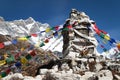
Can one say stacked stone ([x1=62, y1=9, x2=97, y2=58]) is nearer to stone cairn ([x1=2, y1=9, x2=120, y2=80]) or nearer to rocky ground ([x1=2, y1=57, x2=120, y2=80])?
stone cairn ([x1=2, y1=9, x2=120, y2=80])

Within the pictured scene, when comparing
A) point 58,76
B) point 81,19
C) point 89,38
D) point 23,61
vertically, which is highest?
point 81,19

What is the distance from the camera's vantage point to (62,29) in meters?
42.9

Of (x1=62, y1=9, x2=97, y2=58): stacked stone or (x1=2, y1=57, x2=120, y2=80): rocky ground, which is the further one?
(x1=62, y1=9, x2=97, y2=58): stacked stone

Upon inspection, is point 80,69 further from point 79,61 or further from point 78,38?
point 78,38

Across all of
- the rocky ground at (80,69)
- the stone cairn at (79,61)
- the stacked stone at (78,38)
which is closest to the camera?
the stone cairn at (79,61)

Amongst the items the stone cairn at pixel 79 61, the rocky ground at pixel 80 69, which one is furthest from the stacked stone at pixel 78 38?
the rocky ground at pixel 80 69

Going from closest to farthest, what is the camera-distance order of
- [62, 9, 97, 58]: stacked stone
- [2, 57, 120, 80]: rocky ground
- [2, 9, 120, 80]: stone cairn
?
1. [2, 9, 120, 80]: stone cairn
2. [2, 57, 120, 80]: rocky ground
3. [62, 9, 97, 58]: stacked stone

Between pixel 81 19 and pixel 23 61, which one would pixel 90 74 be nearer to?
pixel 23 61

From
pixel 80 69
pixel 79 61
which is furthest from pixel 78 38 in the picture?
pixel 80 69

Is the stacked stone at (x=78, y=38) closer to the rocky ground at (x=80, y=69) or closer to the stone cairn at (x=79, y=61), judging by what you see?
the stone cairn at (x=79, y=61)

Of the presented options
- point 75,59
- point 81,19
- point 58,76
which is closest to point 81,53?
point 75,59

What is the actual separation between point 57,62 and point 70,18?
777cm

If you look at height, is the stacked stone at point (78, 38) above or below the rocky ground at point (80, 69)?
above

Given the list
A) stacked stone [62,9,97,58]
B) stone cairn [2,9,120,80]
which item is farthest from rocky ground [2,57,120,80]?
stacked stone [62,9,97,58]
